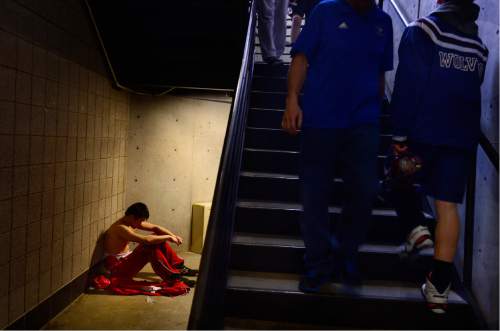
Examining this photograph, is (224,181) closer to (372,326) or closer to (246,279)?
(246,279)

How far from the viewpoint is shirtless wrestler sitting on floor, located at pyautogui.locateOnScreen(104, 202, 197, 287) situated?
4.91 metres

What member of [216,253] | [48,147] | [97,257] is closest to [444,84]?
[216,253]

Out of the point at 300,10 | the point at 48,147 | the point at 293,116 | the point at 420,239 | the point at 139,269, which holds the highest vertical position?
the point at 300,10

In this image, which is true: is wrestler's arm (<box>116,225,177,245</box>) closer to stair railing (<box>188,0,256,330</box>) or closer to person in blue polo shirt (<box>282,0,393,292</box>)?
stair railing (<box>188,0,256,330</box>)

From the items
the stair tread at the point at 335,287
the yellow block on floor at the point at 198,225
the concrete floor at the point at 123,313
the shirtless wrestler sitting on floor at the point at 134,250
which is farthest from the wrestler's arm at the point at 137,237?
the stair tread at the point at 335,287

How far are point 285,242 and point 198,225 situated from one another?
4.35 metres

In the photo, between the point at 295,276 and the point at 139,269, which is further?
the point at 139,269

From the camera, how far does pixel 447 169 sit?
192cm

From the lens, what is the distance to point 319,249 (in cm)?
194

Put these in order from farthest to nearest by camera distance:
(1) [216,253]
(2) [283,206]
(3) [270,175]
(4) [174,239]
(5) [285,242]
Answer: (4) [174,239], (3) [270,175], (2) [283,206], (5) [285,242], (1) [216,253]

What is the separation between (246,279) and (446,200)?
42.0 inches

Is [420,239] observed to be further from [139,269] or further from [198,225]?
[198,225]

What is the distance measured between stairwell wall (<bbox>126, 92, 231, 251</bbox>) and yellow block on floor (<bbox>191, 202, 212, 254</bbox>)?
10cm

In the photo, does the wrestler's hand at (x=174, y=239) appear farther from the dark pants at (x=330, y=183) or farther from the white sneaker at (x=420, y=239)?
the white sneaker at (x=420, y=239)
